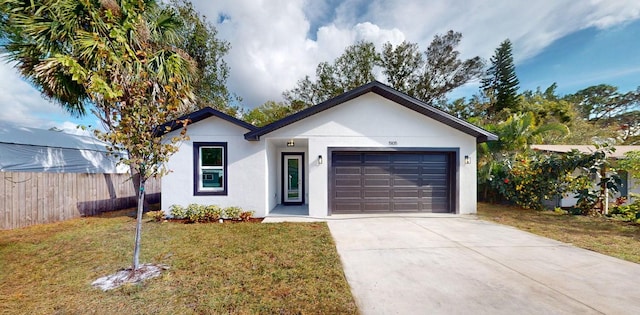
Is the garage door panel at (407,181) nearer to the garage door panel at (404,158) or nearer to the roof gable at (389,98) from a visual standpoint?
the garage door panel at (404,158)

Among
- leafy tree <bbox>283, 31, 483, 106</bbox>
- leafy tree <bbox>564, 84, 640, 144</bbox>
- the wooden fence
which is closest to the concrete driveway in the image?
the wooden fence

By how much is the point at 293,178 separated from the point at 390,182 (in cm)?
429

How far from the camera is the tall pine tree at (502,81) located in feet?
69.8

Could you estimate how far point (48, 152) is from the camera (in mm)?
10438

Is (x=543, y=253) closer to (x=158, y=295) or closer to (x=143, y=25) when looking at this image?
(x=158, y=295)

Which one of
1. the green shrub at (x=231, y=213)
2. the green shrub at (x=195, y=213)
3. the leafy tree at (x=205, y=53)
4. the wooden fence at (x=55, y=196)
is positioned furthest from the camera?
the leafy tree at (x=205, y=53)

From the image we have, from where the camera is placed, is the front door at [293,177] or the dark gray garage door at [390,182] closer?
the dark gray garage door at [390,182]

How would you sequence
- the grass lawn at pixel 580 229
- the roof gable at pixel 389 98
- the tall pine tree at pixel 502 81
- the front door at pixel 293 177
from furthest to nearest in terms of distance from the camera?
1. the tall pine tree at pixel 502 81
2. the front door at pixel 293 177
3. the roof gable at pixel 389 98
4. the grass lawn at pixel 580 229

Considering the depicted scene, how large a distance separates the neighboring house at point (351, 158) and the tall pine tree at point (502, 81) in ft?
59.0

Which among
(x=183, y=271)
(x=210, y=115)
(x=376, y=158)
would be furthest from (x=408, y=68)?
(x=183, y=271)

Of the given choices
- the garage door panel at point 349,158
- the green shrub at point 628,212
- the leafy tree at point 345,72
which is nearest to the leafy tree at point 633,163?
the green shrub at point 628,212

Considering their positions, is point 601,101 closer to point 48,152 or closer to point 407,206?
point 407,206

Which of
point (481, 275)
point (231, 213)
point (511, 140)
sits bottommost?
point (481, 275)

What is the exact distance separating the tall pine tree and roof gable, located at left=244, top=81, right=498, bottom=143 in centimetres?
1801
